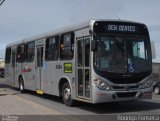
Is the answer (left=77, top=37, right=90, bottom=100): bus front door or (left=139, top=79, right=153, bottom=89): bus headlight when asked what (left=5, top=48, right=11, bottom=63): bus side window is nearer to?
(left=77, top=37, right=90, bottom=100): bus front door

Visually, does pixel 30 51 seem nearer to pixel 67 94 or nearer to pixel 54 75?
pixel 54 75

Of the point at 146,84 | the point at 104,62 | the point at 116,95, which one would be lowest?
the point at 116,95

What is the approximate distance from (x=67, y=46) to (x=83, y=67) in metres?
1.86

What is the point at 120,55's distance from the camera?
44.4 ft

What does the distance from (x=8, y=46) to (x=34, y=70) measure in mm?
7421

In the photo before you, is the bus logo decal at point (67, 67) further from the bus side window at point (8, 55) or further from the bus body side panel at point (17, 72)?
the bus side window at point (8, 55)

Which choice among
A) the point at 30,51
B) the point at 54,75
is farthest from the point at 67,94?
the point at 30,51

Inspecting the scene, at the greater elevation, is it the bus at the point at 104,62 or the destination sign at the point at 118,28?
the destination sign at the point at 118,28

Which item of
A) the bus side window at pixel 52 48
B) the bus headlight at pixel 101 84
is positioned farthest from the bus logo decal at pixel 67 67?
the bus headlight at pixel 101 84

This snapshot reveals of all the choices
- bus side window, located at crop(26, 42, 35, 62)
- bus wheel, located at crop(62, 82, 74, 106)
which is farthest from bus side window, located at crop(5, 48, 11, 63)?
bus wheel, located at crop(62, 82, 74, 106)

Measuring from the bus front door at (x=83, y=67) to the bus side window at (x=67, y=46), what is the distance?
2.24 feet

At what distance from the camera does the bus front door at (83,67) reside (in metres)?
13.7

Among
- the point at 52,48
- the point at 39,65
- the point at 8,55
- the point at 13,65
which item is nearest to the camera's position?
the point at 52,48

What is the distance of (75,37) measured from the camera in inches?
586
